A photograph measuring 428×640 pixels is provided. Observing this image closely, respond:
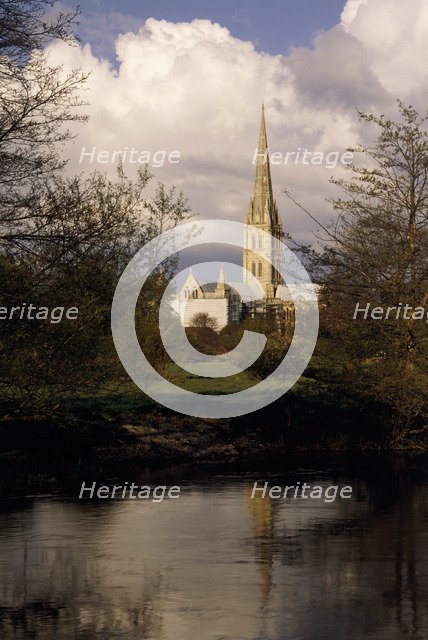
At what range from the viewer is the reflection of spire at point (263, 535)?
1071 cm

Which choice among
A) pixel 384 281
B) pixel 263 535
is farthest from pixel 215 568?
pixel 384 281

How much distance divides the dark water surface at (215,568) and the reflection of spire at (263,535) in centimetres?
2

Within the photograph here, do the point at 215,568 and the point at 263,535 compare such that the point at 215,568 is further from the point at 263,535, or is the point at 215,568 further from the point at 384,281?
the point at 384,281

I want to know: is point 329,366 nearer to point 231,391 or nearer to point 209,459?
point 209,459

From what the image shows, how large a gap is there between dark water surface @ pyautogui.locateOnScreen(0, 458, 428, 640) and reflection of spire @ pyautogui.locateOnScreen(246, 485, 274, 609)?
20 mm

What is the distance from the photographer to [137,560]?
12102 mm

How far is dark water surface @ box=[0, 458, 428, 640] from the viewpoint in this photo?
8992 millimetres

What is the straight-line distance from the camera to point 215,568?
38.0 ft

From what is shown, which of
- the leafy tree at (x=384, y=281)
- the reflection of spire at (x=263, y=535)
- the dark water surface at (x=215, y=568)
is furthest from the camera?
the leafy tree at (x=384, y=281)

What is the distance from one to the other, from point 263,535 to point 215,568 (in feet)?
8.18

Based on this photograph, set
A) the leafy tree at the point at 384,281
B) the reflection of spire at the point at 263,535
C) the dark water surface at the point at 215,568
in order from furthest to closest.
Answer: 1. the leafy tree at the point at 384,281
2. the reflection of spire at the point at 263,535
3. the dark water surface at the point at 215,568

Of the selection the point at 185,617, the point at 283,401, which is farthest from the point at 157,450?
the point at 185,617

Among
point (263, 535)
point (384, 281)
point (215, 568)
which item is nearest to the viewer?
point (215, 568)

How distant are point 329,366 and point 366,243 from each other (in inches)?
160
